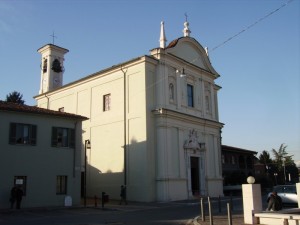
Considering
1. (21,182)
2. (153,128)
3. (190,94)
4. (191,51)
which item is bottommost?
(21,182)

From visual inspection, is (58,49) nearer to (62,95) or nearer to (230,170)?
(62,95)

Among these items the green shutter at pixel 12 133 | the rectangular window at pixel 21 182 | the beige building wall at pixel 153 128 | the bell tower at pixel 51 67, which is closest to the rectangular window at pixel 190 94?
the beige building wall at pixel 153 128

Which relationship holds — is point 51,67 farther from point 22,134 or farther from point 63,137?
point 22,134

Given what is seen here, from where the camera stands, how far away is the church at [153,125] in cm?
3111

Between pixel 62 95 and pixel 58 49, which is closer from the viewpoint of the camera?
pixel 62 95

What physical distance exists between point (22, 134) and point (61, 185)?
179 inches

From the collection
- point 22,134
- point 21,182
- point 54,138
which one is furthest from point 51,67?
point 21,182

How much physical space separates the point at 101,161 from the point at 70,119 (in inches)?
301

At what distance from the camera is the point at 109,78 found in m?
34.8

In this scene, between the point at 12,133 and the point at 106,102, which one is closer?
the point at 12,133

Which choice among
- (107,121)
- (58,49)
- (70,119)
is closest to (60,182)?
(70,119)

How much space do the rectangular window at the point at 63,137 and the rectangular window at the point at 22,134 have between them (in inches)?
59.7

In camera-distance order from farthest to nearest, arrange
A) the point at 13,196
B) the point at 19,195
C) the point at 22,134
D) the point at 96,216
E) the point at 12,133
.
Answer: the point at 22,134 → the point at 12,133 → the point at 19,195 → the point at 13,196 → the point at 96,216

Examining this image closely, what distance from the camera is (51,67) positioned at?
4397 centimetres
